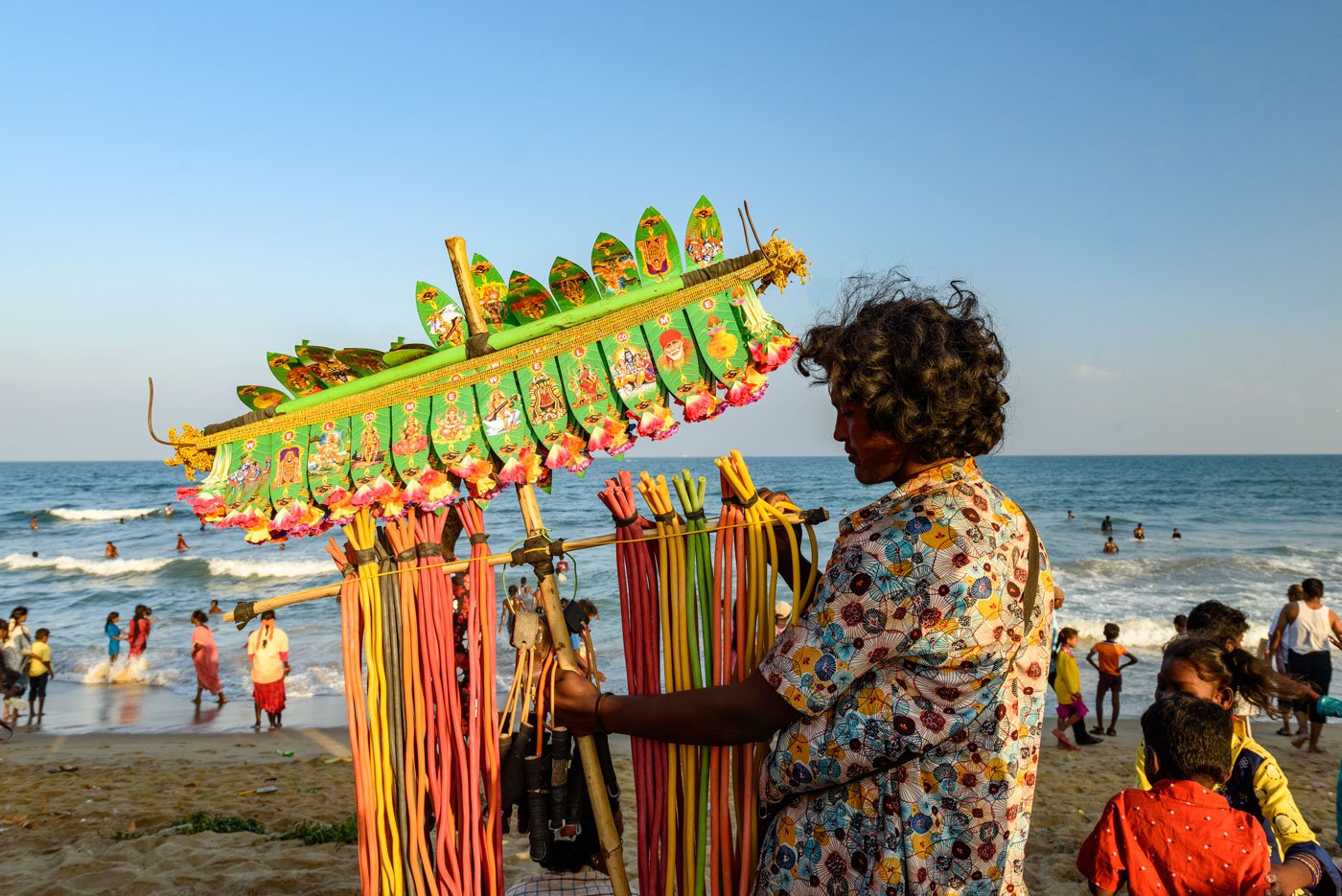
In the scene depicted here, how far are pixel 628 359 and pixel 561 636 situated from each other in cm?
71

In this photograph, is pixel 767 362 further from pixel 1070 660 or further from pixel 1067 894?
pixel 1070 660

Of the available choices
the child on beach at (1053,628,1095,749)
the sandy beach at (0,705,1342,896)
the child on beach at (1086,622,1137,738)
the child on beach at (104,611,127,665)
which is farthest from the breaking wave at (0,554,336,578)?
the child on beach at (1086,622,1137,738)

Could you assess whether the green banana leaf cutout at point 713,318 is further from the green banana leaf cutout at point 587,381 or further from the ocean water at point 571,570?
the ocean water at point 571,570

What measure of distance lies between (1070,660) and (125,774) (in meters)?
8.52

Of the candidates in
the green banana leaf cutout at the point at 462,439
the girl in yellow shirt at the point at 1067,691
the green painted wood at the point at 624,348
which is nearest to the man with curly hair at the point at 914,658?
the green painted wood at the point at 624,348

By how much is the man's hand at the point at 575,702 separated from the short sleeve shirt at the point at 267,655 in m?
8.13

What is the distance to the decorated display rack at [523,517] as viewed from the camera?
6.77 feet

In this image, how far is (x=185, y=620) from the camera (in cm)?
1605

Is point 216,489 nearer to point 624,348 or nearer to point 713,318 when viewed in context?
point 624,348

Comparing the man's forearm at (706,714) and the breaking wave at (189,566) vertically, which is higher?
the man's forearm at (706,714)

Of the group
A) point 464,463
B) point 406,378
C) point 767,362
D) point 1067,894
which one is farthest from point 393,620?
point 1067,894

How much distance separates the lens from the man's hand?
1.97m

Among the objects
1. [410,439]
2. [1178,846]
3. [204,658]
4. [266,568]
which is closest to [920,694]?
[410,439]

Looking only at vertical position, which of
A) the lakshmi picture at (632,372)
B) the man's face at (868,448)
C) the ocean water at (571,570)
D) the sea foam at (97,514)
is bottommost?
the ocean water at (571,570)
